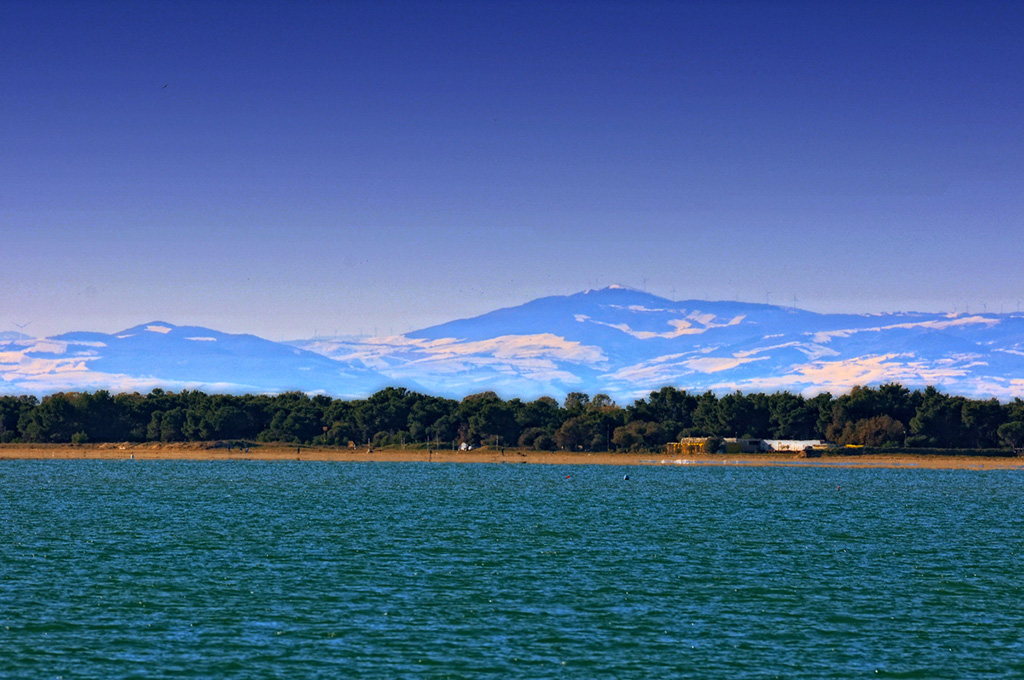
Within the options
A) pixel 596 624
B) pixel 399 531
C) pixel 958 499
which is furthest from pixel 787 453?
pixel 596 624

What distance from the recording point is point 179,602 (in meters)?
44.2

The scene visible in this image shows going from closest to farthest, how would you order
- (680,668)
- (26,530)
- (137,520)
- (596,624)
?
(680,668), (596,624), (26,530), (137,520)

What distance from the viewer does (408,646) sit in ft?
122

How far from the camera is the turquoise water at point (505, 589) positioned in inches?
1399

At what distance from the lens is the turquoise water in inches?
1399

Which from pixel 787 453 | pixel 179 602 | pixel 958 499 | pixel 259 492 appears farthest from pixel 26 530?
pixel 787 453

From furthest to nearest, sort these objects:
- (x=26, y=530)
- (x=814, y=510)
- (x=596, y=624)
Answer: (x=814, y=510) < (x=26, y=530) < (x=596, y=624)

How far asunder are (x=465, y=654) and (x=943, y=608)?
66.4 feet

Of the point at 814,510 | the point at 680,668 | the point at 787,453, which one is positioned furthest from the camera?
the point at 787,453

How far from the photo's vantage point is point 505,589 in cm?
4847

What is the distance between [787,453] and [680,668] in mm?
166423

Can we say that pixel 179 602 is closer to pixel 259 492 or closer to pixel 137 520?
pixel 137 520

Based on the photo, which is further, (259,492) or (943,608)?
(259,492)

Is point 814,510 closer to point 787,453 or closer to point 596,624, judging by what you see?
point 596,624
